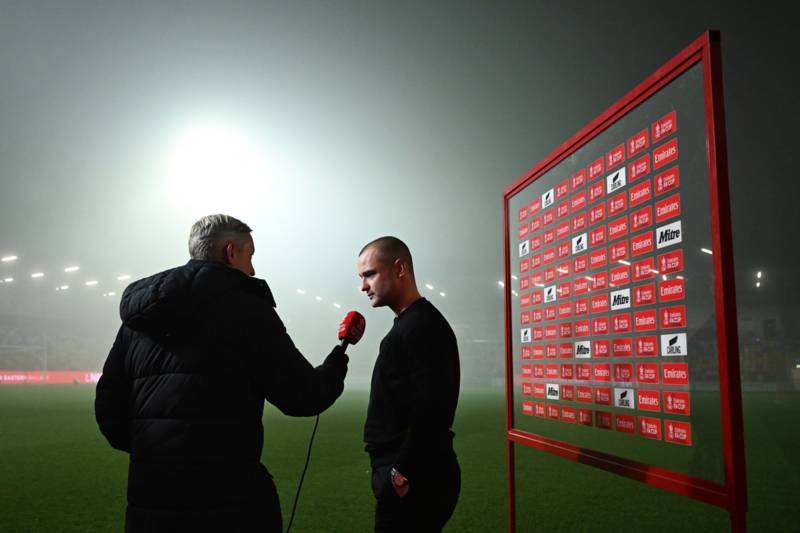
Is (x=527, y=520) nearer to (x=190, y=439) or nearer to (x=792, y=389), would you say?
(x=190, y=439)

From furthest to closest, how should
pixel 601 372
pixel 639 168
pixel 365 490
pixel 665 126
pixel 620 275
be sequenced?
pixel 365 490 → pixel 601 372 → pixel 620 275 → pixel 639 168 → pixel 665 126

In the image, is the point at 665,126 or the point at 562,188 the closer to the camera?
the point at 665,126

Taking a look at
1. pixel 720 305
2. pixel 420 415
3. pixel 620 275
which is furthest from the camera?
pixel 620 275

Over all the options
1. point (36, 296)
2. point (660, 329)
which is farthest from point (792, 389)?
point (36, 296)

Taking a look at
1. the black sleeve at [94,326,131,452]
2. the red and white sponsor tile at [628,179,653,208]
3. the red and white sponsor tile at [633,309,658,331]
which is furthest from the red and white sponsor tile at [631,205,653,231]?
the black sleeve at [94,326,131,452]

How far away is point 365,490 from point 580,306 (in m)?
3.83

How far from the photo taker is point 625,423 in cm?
260

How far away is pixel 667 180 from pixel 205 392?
1.96 metres

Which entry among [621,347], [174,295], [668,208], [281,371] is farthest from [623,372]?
[174,295]

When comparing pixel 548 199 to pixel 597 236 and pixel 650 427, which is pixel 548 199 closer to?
pixel 597 236

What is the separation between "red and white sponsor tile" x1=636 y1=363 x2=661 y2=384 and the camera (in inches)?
94.9

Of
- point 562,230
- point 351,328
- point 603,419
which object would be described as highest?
point 562,230

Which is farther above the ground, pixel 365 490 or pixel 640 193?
pixel 640 193

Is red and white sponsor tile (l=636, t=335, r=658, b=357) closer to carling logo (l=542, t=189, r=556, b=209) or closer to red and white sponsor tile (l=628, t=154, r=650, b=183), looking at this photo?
red and white sponsor tile (l=628, t=154, r=650, b=183)
